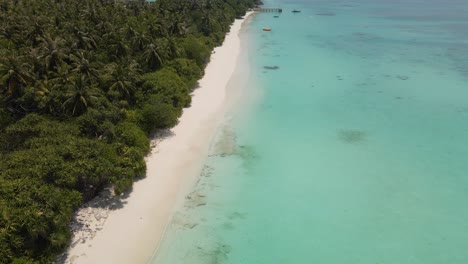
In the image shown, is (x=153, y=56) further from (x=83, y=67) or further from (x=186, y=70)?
(x=83, y=67)

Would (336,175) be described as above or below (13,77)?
below

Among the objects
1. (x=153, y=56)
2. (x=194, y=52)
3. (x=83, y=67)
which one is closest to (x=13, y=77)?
(x=83, y=67)

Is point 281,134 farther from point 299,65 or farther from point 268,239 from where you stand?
point 299,65

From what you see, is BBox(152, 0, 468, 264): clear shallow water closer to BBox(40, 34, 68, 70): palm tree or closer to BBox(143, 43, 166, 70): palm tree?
BBox(143, 43, 166, 70): palm tree

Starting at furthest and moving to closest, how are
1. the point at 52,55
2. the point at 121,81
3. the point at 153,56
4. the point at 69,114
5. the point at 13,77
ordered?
the point at 153,56, the point at 121,81, the point at 52,55, the point at 69,114, the point at 13,77

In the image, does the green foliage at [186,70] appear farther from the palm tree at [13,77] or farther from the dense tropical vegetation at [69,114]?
the palm tree at [13,77]

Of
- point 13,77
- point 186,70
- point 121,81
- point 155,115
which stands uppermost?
point 13,77

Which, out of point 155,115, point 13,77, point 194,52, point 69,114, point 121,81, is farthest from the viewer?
point 194,52

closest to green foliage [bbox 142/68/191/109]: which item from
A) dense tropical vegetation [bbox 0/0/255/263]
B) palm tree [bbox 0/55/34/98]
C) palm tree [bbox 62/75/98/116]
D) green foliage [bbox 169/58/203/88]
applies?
dense tropical vegetation [bbox 0/0/255/263]
